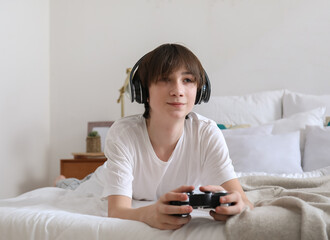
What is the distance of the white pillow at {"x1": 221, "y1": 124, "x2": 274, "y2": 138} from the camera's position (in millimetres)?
2475

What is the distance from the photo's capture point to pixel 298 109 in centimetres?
272

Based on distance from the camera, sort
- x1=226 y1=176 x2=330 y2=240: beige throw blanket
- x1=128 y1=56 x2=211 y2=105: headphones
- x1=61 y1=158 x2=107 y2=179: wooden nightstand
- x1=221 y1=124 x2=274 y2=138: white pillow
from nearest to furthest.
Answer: x1=226 y1=176 x2=330 y2=240: beige throw blanket < x1=128 y1=56 x2=211 y2=105: headphones < x1=221 y1=124 x2=274 y2=138: white pillow < x1=61 y1=158 x2=107 y2=179: wooden nightstand

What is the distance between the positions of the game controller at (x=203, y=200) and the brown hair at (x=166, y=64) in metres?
0.47

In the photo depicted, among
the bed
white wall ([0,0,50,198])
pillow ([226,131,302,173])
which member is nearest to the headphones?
the bed

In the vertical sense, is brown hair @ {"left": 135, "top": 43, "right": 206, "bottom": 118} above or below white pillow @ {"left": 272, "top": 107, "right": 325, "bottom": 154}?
above

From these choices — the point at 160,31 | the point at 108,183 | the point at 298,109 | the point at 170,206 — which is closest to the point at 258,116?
the point at 298,109

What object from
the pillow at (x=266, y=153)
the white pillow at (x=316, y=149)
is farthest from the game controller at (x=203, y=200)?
the white pillow at (x=316, y=149)

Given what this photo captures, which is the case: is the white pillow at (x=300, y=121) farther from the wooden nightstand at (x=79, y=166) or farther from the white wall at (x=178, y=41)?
the wooden nightstand at (x=79, y=166)

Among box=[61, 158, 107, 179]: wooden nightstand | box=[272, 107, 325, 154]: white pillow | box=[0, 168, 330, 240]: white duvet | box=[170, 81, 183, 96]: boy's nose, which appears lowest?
box=[61, 158, 107, 179]: wooden nightstand

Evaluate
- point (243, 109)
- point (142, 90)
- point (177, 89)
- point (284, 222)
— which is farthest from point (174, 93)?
point (243, 109)

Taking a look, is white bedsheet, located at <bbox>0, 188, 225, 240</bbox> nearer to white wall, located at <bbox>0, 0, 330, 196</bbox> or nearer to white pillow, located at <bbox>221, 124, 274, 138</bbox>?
white pillow, located at <bbox>221, 124, 274, 138</bbox>

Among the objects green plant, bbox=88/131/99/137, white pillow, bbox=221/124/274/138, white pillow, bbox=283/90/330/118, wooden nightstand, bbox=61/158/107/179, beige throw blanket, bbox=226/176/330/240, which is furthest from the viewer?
green plant, bbox=88/131/99/137

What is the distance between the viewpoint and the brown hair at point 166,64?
1.32m

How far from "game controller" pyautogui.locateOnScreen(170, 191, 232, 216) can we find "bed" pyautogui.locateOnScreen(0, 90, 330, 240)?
0.20 ft
